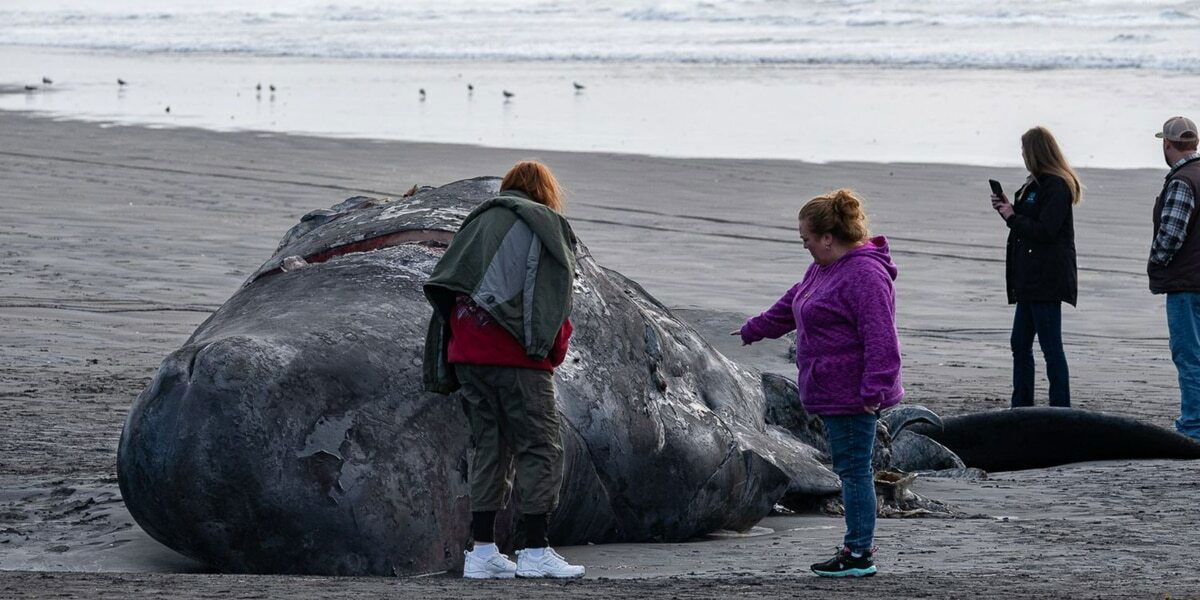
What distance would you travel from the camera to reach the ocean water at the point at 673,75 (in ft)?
93.0

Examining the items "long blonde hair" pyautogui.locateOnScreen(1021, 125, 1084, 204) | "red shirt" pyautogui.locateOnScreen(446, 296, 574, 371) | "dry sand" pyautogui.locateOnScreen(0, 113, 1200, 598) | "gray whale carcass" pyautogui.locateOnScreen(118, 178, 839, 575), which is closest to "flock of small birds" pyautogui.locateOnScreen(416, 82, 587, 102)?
"dry sand" pyautogui.locateOnScreen(0, 113, 1200, 598)

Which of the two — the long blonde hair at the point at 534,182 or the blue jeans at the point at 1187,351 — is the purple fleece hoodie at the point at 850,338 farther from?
the blue jeans at the point at 1187,351

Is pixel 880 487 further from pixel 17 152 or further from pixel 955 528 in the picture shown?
pixel 17 152

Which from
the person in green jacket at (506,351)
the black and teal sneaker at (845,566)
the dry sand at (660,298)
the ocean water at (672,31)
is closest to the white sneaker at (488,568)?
the person in green jacket at (506,351)

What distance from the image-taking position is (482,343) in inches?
216

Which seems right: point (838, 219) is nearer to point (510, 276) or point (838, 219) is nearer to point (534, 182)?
point (534, 182)

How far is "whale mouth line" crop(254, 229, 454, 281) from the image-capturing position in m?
6.62

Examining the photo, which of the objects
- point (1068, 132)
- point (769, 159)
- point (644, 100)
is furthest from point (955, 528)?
point (644, 100)

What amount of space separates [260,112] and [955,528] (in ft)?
92.0

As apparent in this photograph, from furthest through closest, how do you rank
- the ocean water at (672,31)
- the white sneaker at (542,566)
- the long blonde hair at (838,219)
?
the ocean water at (672,31) < the long blonde hair at (838,219) < the white sneaker at (542,566)

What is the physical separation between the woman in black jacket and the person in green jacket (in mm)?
4686

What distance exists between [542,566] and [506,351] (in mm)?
758

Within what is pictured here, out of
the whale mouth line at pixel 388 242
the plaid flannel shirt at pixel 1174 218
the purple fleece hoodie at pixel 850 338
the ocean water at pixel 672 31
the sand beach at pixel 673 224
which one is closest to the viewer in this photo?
the purple fleece hoodie at pixel 850 338

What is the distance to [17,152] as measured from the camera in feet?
75.0
